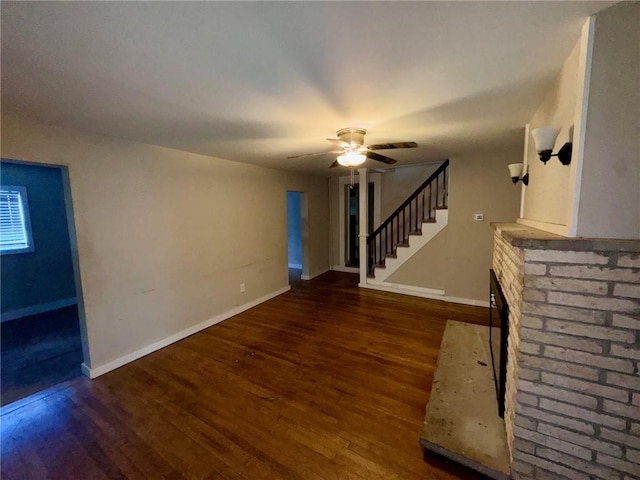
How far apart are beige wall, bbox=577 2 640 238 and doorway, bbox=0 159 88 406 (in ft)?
15.0

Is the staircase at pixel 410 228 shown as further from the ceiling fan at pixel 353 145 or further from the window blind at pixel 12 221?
the window blind at pixel 12 221

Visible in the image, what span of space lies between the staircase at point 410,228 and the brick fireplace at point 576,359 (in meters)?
3.23

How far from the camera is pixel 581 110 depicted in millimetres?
1189

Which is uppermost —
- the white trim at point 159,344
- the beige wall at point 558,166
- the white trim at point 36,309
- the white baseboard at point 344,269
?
the beige wall at point 558,166

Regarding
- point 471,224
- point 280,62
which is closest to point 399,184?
point 471,224

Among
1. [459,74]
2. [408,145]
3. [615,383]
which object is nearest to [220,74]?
[459,74]

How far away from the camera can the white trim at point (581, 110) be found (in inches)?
45.6

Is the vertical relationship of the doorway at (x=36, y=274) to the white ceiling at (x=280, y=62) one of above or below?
below

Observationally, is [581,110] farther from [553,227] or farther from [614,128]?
[553,227]

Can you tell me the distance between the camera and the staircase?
15.1ft

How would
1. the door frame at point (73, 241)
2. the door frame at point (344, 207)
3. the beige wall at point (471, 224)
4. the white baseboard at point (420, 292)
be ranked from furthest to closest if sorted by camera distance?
the door frame at point (344, 207), the white baseboard at point (420, 292), the beige wall at point (471, 224), the door frame at point (73, 241)

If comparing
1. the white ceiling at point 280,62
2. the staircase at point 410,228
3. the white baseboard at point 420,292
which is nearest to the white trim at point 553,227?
the white ceiling at point 280,62

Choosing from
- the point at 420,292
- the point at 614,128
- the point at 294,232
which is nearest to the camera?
the point at 614,128

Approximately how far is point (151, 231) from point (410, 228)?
443 centimetres
